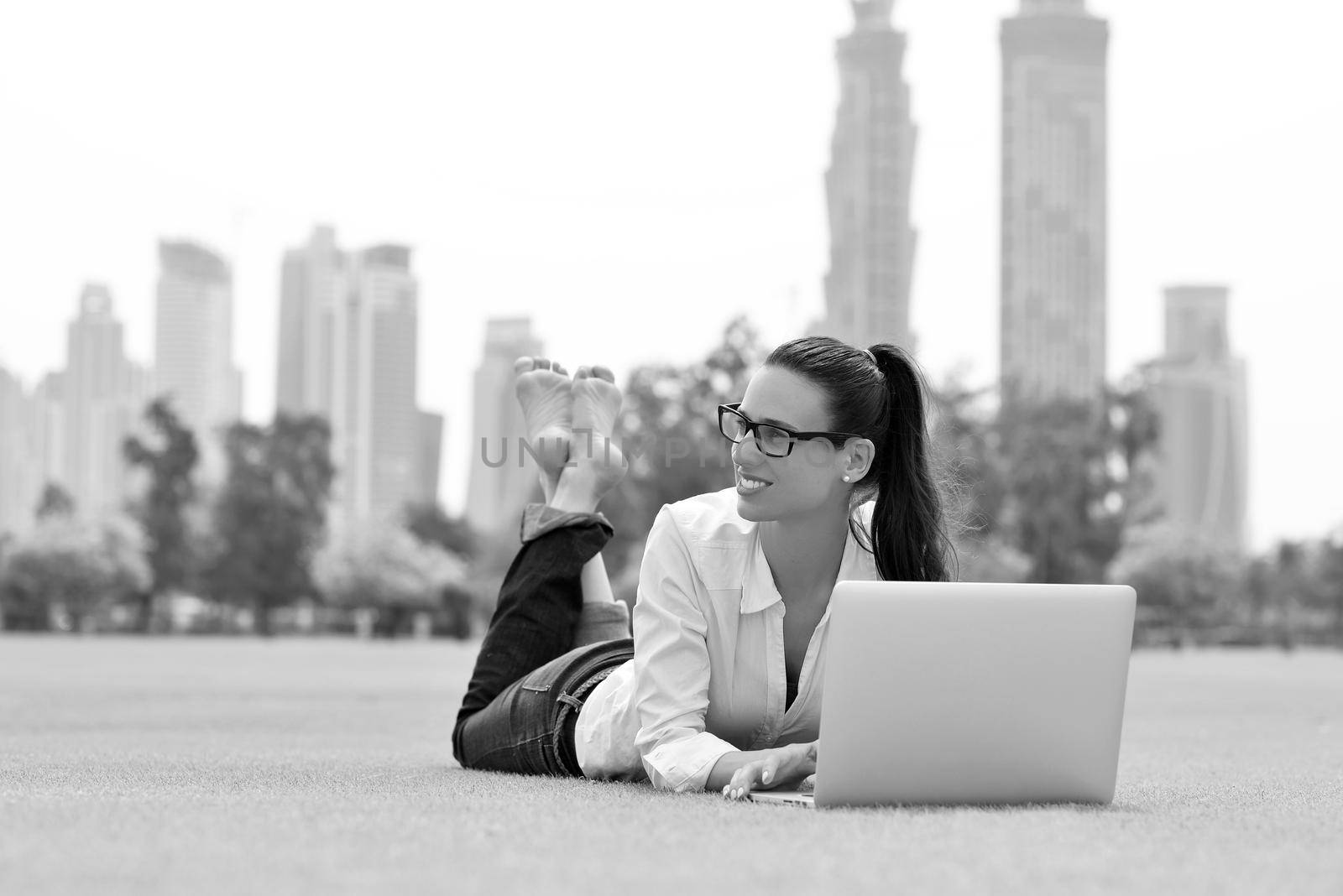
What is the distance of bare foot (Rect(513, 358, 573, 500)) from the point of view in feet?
16.8

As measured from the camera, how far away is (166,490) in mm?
59719

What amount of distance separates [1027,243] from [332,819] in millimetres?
164091

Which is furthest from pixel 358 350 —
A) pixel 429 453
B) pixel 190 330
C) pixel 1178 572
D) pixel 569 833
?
pixel 569 833

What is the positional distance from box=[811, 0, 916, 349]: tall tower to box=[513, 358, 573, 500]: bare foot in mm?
118340

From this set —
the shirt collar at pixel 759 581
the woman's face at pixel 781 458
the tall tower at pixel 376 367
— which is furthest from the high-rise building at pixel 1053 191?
the woman's face at pixel 781 458

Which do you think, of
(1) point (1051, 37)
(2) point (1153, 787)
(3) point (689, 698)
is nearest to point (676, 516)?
(3) point (689, 698)

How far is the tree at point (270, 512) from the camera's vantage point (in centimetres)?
6144

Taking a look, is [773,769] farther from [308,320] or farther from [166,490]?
[308,320]

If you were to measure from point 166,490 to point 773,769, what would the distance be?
59.3 metres

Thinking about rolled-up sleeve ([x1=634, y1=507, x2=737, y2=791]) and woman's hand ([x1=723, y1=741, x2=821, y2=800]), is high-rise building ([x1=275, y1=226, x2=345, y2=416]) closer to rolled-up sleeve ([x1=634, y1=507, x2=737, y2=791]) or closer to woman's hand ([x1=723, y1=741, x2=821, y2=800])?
rolled-up sleeve ([x1=634, y1=507, x2=737, y2=791])

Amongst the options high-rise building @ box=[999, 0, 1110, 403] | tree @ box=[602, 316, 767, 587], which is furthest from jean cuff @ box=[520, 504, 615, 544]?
high-rise building @ box=[999, 0, 1110, 403]

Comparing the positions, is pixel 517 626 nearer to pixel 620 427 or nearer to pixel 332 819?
pixel 332 819

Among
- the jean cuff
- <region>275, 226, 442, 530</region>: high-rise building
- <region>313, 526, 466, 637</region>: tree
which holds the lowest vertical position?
<region>313, 526, 466, 637</region>: tree

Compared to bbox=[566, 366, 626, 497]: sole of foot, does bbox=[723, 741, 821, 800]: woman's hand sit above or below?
below
